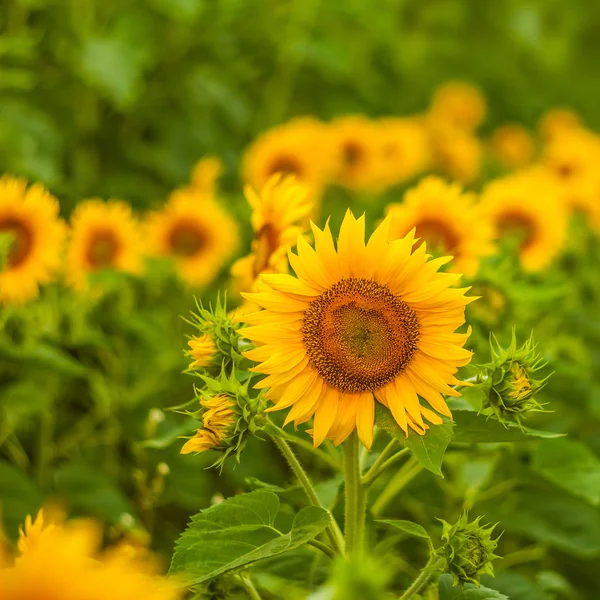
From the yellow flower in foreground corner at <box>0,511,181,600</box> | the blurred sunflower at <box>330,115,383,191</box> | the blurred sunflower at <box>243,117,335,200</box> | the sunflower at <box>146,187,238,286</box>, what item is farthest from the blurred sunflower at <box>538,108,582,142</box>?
the yellow flower in foreground corner at <box>0,511,181,600</box>

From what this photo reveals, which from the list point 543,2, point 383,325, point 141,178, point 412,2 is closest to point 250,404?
point 383,325

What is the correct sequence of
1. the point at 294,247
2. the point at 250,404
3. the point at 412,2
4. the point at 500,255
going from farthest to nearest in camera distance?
the point at 412,2 < the point at 500,255 < the point at 294,247 < the point at 250,404

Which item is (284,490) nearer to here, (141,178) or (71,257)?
(71,257)

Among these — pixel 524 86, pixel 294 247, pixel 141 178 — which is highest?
pixel 524 86

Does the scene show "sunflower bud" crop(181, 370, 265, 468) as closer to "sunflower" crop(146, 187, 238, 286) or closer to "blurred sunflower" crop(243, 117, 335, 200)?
"sunflower" crop(146, 187, 238, 286)

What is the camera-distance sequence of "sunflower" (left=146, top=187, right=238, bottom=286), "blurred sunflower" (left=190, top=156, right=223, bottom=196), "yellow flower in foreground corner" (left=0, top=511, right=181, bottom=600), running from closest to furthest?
"yellow flower in foreground corner" (left=0, top=511, right=181, bottom=600), "sunflower" (left=146, top=187, right=238, bottom=286), "blurred sunflower" (left=190, top=156, right=223, bottom=196)
